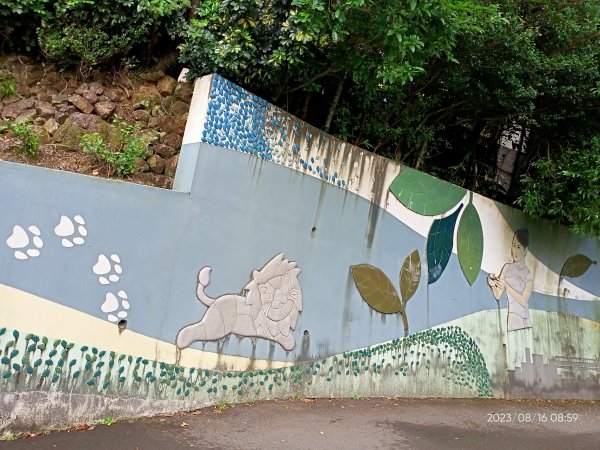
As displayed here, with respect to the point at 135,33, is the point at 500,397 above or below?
below

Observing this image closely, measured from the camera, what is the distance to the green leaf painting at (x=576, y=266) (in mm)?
10092

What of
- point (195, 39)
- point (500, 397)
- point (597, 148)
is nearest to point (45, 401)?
point (195, 39)

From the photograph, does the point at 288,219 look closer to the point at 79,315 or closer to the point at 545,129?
the point at 79,315

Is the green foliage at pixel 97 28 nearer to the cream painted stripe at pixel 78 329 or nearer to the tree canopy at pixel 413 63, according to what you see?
the tree canopy at pixel 413 63

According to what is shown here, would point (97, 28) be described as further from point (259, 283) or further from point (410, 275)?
point (410, 275)

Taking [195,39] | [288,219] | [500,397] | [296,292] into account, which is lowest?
[500,397]

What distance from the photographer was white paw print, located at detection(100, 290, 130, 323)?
4543 mm

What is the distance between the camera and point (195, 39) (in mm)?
6000

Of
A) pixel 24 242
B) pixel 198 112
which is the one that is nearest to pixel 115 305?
pixel 24 242

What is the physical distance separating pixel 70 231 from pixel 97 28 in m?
2.99

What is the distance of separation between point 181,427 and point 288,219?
2573 mm

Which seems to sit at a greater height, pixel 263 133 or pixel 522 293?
pixel 263 133

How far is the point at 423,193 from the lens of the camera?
780 cm

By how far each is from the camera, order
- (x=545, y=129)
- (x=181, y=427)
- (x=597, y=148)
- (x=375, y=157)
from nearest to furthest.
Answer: (x=181, y=427) < (x=375, y=157) < (x=597, y=148) < (x=545, y=129)
